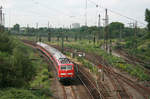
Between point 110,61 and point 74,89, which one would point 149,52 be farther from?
point 74,89

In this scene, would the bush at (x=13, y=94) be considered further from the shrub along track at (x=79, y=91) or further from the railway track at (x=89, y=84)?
the railway track at (x=89, y=84)

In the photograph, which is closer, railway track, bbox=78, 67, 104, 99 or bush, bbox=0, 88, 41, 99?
bush, bbox=0, 88, 41, 99

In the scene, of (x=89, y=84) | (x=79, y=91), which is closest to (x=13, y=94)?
(x=79, y=91)

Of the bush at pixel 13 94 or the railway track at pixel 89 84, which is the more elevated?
the bush at pixel 13 94

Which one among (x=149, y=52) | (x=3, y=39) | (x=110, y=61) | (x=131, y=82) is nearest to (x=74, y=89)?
(x=131, y=82)

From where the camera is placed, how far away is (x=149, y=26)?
6531 cm

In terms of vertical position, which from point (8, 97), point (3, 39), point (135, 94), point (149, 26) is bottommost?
point (135, 94)

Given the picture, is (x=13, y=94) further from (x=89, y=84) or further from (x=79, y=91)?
(x=89, y=84)

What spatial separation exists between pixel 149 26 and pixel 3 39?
55513 mm

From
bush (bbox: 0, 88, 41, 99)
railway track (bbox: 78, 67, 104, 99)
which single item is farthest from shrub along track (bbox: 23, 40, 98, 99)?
bush (bbox: 0, 88, 41, 99)

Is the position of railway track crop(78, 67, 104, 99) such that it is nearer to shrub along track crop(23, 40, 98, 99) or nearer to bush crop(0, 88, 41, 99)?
shrub along track crop(23, 40, 98, 99)

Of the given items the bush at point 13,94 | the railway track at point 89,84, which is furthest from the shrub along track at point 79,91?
the bush at point 13,94

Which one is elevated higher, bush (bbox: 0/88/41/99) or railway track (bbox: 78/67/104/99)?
bush (bbox: 0/88/41/99)

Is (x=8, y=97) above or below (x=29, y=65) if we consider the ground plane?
below
